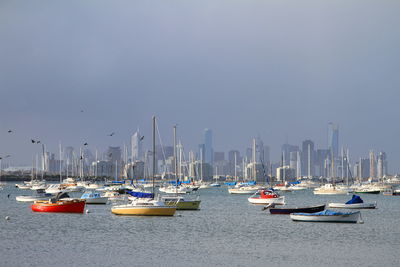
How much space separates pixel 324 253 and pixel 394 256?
439cm

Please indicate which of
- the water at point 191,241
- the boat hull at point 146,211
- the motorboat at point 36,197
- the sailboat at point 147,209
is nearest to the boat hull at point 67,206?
the water at point 191,241

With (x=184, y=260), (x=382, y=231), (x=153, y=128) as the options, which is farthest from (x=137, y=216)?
(x=184, y=260)

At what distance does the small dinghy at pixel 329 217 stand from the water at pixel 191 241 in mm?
603

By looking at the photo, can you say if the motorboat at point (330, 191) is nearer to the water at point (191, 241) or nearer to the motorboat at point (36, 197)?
the motorboat at point (36, 197)

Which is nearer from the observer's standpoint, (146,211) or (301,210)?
(146,211)

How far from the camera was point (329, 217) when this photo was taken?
209 ft

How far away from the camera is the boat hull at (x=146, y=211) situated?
68.2 meters

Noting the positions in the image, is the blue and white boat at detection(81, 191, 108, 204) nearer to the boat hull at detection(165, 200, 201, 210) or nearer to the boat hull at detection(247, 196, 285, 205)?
the boat hull at detection(165, 200, 201, 210)

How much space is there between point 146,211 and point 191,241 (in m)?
18.3

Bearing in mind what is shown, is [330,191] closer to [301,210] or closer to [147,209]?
[301,210]

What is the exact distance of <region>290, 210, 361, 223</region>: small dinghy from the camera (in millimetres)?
63625

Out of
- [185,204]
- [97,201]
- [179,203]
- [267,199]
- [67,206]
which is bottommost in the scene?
[267,199]

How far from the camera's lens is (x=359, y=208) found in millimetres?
89375

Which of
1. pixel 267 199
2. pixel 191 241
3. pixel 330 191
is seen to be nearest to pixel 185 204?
pixel 267 199
